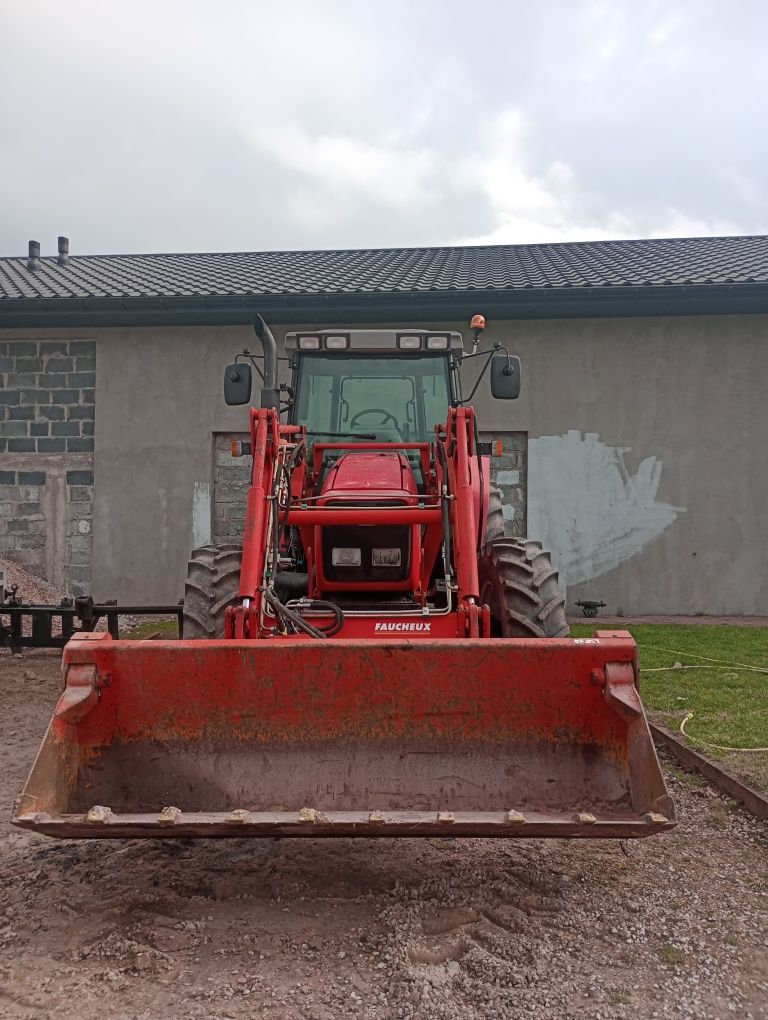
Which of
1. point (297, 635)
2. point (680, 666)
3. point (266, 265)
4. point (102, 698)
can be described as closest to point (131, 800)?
point (102, 698)

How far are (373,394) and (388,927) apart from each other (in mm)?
3655

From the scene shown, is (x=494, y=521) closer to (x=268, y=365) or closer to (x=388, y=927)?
(x=268, y=365)

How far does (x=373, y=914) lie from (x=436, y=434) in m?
Result: 2.91

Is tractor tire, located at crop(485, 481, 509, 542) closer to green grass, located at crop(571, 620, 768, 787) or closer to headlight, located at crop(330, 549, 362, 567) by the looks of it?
headlight, located at crop(330, 549, 362, 567)

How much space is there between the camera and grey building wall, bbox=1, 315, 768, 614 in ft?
36.2

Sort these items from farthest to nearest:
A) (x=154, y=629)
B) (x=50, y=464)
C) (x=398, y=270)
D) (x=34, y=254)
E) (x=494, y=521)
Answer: (x=34, y=254) → (x=398, y=270) → (x=50, y=464) → (x=154, y=629) → (x=494, y=521)

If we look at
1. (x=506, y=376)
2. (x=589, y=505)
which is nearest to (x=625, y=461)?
(x=589, y=505)

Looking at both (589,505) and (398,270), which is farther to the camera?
(398,270)

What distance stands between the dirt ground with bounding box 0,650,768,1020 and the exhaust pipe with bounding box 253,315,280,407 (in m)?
2.45

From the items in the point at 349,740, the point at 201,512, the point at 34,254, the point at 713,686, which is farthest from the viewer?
the point at 34,254

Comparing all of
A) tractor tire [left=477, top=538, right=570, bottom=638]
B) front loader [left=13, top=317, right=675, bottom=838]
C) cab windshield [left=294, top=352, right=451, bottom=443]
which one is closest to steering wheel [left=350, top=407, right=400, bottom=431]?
cab windshield [left=294, top=352, right=451, bottom=443]

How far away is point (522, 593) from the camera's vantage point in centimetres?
463

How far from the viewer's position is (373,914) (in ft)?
9.43

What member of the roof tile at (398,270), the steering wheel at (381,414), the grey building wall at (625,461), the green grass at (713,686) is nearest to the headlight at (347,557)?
the steering wheel at (381,414)
